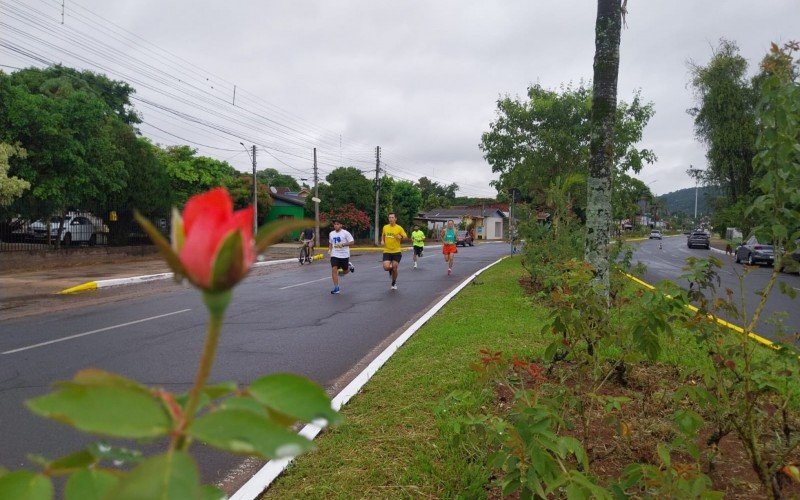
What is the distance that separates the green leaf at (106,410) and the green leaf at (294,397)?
10cm

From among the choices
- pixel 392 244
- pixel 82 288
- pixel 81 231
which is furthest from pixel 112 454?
pixel 81 231

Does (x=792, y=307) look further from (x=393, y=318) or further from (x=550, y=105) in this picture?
(x=550, y=105)

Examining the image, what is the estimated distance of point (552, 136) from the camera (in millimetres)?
20328

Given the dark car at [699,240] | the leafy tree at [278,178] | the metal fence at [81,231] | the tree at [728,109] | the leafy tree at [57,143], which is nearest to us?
the leafy tree at [57,143]

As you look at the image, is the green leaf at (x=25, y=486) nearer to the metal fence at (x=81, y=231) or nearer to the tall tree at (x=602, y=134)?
the tall tree at (x=602, y=134)

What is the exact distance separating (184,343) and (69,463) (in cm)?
728

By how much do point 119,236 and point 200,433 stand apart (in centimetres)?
2348

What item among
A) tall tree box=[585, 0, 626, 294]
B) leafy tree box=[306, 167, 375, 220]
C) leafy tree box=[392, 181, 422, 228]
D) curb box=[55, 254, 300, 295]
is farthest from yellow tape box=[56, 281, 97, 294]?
leafy tree box=[392, 181, 422, 228]

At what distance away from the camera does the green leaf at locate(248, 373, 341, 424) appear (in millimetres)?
577

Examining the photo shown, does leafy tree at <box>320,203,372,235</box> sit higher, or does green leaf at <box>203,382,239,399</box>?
leafy tree at <box>320,203,372,235</box>

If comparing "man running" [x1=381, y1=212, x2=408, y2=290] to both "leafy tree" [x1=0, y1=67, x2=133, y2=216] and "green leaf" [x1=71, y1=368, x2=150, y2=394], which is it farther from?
"green leaf" [x1=71, y1=368, x2=150, y2=394]

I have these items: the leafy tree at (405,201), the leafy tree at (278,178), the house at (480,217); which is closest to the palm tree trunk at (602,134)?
the leafy tree at (405,201)

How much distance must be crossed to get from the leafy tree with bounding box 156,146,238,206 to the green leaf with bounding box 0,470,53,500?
33425 mm

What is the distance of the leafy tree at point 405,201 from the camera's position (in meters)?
44.1
